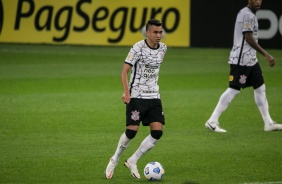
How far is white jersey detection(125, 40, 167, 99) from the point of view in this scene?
389 inches

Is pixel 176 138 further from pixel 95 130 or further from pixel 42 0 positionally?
pixel 42 0

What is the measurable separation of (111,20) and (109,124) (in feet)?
42.0

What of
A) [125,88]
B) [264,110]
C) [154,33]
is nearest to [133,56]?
[154,33]

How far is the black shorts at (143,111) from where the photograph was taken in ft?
32.2

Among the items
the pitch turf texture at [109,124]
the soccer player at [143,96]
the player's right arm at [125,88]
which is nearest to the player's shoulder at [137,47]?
the soccer player at [143,96]

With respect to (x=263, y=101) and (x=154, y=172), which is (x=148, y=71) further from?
(x=263, y=101)

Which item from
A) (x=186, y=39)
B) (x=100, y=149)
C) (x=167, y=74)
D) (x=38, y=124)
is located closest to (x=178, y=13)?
(x=186, y=39)

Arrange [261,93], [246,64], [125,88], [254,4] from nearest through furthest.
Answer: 1. [125,88]
2. [254,4]
3. [246,64]
4. [261,93]

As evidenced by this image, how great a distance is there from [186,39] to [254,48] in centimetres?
1387

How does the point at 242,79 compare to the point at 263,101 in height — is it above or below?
above

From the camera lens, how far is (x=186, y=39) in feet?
87.5

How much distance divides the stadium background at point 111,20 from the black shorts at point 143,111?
1659 centimetres

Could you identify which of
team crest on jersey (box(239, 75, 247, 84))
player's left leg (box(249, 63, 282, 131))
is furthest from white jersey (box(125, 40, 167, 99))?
player's left leg (box(249, 63, 282, 131))

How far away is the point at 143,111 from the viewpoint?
9.85m
